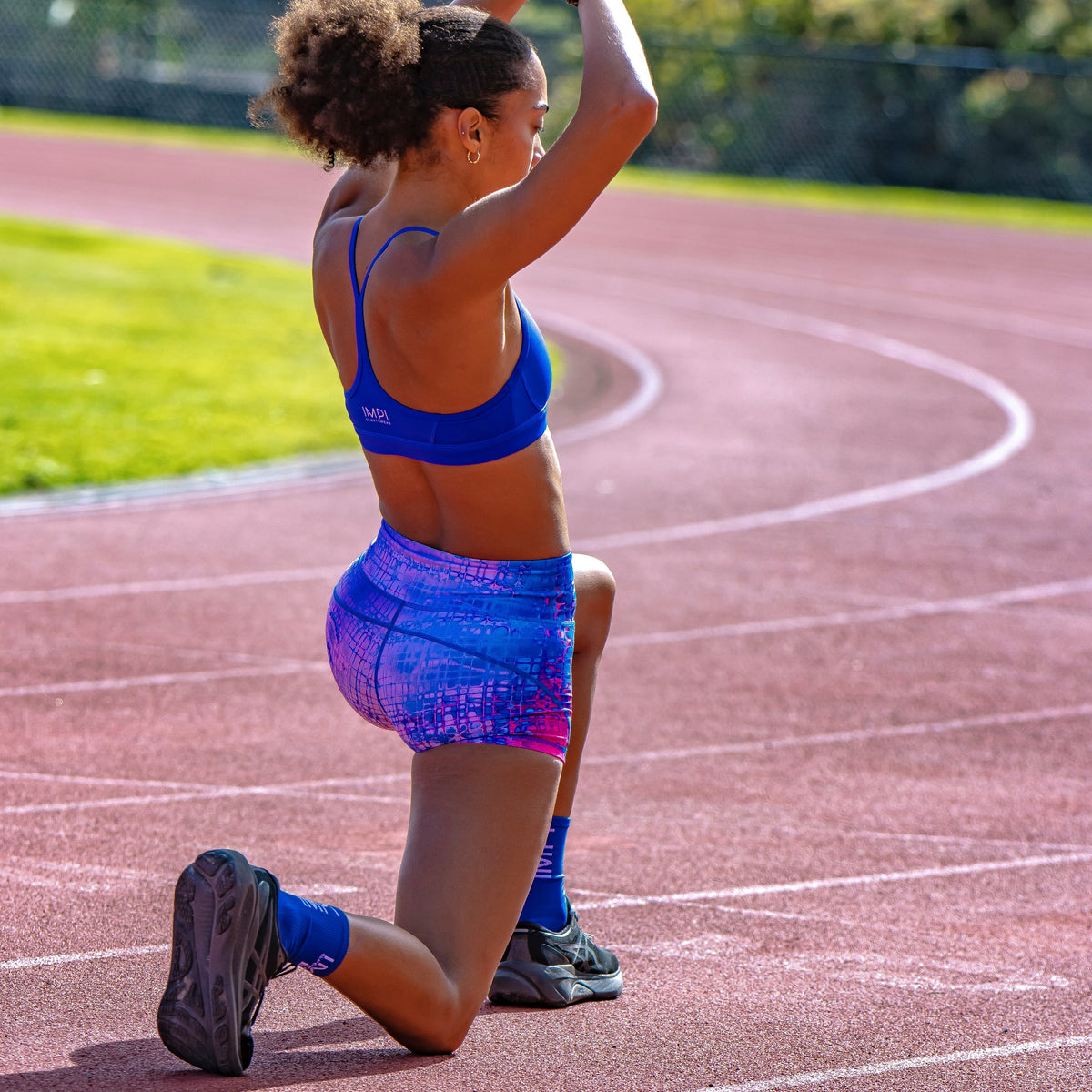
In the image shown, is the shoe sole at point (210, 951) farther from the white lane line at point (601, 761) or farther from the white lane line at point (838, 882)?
the white lane line at point (601, 761)

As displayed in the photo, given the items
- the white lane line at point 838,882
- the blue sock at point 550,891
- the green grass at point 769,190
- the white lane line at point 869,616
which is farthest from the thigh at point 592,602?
the green grass at point 769,190

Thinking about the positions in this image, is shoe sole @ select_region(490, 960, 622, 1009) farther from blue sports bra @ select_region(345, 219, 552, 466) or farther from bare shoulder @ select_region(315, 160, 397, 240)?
bare shoulder @ select_region(315, 160, 397, 240)

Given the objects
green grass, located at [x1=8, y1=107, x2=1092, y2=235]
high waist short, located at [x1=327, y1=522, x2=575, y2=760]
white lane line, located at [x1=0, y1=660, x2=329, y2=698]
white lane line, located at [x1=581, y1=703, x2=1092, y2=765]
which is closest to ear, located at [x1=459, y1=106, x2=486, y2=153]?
high waist short, located at [x1=327, y1=522, x2=575, y2=760]

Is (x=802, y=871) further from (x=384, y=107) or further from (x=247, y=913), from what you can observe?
(x=384, y=107)

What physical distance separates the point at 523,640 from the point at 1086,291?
729 inches


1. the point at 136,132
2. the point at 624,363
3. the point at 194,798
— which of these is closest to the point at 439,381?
the point at 194,798

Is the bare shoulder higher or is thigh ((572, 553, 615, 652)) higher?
the bare shoulder

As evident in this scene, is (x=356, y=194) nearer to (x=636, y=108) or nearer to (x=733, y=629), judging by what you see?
(x=636, y=108)

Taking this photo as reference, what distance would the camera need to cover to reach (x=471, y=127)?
2.85 meters

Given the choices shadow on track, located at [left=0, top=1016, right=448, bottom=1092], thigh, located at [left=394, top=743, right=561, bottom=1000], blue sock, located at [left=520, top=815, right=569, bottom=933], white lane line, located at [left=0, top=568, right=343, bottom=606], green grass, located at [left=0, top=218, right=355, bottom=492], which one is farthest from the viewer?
green grass, located at [left=0, top=218, right=355, bottom=492]

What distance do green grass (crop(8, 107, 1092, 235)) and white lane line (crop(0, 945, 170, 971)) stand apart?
25405 mm

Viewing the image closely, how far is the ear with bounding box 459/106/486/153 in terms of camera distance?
2.83 meters

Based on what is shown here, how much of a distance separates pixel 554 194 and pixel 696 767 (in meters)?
2.97

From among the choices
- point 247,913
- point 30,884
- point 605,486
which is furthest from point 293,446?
point 247,913
